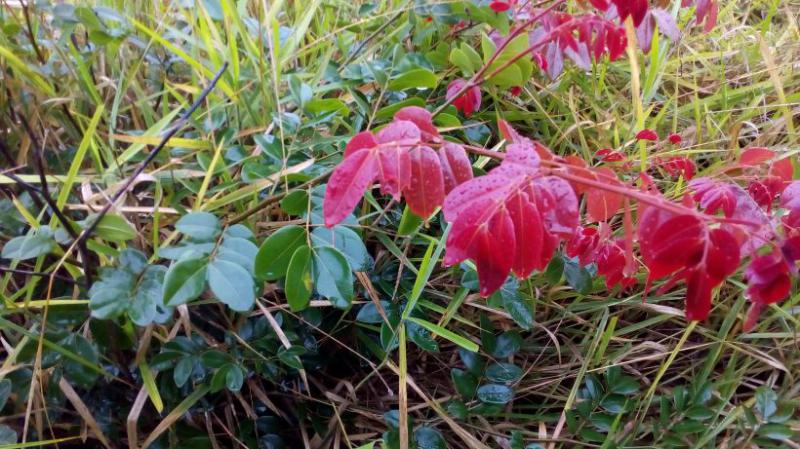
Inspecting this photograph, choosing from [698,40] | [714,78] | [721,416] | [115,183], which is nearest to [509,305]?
[721,416]

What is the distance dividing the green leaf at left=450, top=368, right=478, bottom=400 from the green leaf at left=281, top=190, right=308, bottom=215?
Result: 0.34 m

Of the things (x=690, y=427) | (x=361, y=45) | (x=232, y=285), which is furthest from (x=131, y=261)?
(x=690, y=427)

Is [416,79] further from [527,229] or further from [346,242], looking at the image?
[527,229]

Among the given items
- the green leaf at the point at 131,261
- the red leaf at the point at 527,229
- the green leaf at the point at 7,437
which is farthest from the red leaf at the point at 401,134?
the green leaf at the point at 7,437

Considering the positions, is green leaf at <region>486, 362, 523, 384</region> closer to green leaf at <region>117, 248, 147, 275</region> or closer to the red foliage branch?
the red foliage branch

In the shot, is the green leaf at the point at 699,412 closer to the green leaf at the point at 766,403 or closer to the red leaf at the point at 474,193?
the green leaf at the point at 766,403

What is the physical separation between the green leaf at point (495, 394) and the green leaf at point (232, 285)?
1.35ft

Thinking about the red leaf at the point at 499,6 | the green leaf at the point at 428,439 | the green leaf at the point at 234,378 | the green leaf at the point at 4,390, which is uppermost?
the red leaf at the point at 499,6

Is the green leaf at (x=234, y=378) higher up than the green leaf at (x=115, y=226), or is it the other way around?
the green leaf at (x=115, y=226)

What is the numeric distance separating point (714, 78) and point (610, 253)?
2.84 feet

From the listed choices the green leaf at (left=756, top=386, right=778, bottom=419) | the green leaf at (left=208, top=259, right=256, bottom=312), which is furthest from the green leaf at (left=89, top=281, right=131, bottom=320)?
the green leaf at (left=756, top=386, right=778, bottom=419)

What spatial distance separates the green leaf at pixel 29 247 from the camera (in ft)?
2.09

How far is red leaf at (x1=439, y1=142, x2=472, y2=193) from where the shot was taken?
56 centimetres

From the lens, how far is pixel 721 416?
0.90 meters
